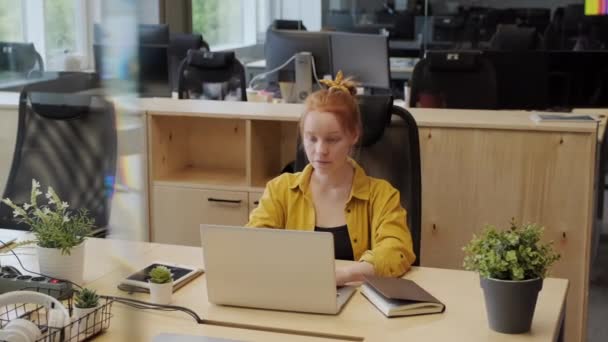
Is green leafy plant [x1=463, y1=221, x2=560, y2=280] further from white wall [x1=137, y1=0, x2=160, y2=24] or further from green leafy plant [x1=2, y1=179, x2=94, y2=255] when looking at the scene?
white wall [x1=137, y1=0, x2=160, y2=24]

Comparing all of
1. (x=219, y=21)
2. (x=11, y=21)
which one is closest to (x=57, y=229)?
(x=11, y=21)

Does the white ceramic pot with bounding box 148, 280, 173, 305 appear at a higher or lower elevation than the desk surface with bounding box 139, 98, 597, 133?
lower

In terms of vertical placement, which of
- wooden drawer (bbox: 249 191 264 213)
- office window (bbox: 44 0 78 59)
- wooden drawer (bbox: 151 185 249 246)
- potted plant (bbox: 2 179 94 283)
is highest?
office window (bbox: 44 0 78 59)

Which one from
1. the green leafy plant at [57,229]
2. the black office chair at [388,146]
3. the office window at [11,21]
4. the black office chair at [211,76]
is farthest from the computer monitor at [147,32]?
the black office chair at [211,76]

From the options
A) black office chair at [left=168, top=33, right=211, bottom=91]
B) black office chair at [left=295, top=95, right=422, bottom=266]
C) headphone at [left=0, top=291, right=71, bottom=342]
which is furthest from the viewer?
black office chair at [left=168, top=33, right=211, bottom=91]

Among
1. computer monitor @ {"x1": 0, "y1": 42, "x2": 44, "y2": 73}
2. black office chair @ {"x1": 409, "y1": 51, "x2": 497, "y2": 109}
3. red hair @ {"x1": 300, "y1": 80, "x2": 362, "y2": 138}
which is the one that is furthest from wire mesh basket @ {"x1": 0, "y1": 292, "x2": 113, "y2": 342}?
black office chair @ {"x1": 409, "y1": 51, "x2": 497, "y2": 109}

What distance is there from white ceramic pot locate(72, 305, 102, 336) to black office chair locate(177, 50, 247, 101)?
3270 mm

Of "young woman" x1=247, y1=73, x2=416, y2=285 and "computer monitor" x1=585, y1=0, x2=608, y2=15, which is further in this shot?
"computer monitor" x1=585, y1=0, x2=608, y2=15

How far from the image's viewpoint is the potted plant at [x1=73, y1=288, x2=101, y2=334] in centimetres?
153

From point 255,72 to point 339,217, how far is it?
4641 millimetres

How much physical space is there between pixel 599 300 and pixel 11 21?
283 centimetres

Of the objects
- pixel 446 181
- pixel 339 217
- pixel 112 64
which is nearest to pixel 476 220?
pixel 446 181

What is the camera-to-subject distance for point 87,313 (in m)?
1.55

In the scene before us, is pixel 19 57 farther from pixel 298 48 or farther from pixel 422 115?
pixel 422 115
